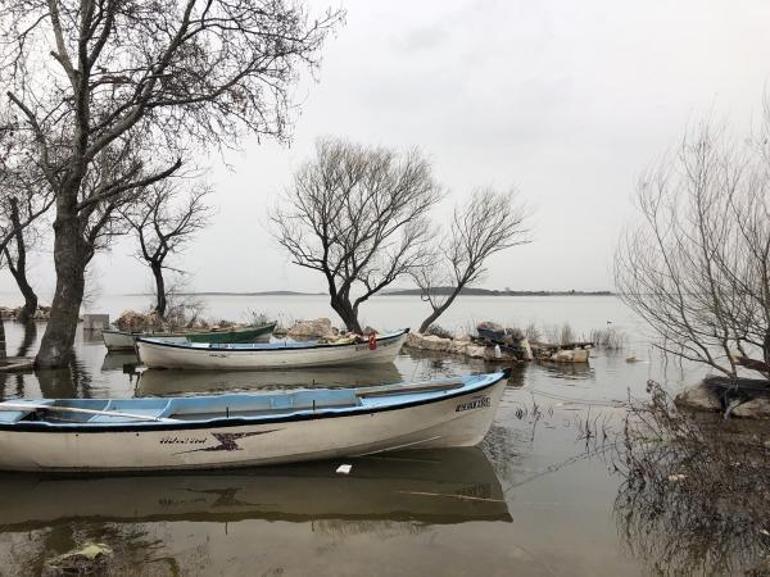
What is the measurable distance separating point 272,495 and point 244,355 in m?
10.5

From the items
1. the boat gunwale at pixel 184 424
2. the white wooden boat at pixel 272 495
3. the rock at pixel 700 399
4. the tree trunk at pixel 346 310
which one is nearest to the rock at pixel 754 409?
the rock at pixel 700 399

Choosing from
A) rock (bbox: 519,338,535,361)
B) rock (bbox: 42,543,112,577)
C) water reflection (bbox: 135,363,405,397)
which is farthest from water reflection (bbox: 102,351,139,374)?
rock (bbox: 42,543,112,577)

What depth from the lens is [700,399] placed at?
11.2 m

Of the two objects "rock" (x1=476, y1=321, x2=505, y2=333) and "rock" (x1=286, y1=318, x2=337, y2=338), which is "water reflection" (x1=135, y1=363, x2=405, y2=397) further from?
"rock" (x1=286, y1=318, x2=337, y2=338)

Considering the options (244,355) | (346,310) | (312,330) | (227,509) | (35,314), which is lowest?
(227,509)

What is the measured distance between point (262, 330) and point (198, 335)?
11.0 ft

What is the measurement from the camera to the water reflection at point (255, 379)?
14.2 m

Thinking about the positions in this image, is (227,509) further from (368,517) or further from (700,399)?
(700,399)

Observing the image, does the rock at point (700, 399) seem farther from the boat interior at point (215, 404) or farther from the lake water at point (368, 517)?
the boat interior at point (215, 404)

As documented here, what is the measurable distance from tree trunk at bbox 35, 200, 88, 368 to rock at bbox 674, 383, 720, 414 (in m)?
14.7

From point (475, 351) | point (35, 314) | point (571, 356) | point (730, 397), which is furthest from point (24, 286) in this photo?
point (730, 397)

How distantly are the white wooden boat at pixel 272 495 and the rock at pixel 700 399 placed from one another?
19.3 ft

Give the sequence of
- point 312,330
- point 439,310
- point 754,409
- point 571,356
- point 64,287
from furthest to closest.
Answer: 1. point 312,330
2. point 439,310
3. point 571,356
4. point 64,287
5. point 754,409

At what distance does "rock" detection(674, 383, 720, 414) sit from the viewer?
431 inches
